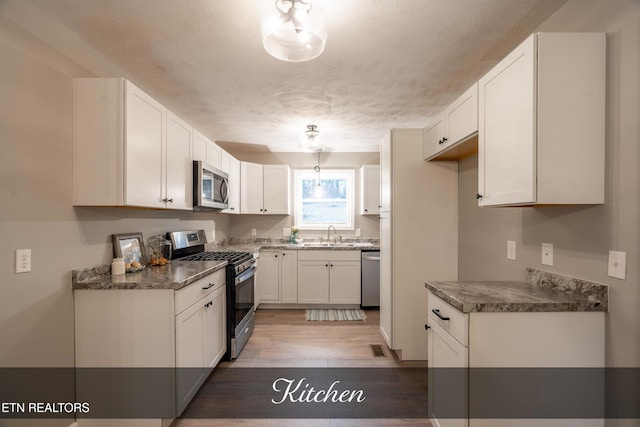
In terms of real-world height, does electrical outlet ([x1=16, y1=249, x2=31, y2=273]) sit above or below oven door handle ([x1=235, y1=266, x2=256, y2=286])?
above

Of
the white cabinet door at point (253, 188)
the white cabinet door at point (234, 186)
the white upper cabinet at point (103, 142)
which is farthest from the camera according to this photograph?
the white cabinet door at point (253, 188)

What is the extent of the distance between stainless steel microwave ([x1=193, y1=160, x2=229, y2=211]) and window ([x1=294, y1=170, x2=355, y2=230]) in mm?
1721

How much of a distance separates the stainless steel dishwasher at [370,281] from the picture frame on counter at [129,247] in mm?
2761

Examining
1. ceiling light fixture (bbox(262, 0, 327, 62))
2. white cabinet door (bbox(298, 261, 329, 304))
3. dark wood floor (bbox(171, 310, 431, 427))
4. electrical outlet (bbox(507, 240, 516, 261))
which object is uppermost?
ceiling light fixture (bbox(262, 0, 327, 62))

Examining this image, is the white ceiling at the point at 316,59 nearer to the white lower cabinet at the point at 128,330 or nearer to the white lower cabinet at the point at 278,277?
the white lower cabinet at the point at 128,330

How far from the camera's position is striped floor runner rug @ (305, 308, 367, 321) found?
3.70 metres

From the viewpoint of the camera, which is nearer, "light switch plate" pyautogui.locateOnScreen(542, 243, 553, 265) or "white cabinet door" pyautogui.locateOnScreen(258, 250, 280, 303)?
"light switch plate" pyautogui.locateOnScreen(542, 243, 553, 265)

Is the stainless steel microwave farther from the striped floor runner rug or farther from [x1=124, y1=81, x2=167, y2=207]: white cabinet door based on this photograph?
the striped floor runner rug

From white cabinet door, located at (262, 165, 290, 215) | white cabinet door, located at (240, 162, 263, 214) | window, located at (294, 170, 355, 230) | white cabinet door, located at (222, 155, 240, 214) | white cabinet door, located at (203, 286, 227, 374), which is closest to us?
white cabinet door, located at (203, 286, 227, 374)

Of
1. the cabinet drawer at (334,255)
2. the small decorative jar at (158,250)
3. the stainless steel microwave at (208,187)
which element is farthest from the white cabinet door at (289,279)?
the small decorative jar at (158,250)

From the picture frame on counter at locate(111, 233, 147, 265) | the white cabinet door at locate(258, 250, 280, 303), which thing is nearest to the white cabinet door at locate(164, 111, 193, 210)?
the picture frame on counter at locate(111, 233, 147, 265)

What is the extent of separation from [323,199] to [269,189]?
97 cm

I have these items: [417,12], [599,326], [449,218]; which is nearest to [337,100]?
[417,12]

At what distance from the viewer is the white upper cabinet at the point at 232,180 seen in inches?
142
